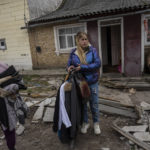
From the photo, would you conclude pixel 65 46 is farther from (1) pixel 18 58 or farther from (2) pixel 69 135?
(2) pixel 69 135

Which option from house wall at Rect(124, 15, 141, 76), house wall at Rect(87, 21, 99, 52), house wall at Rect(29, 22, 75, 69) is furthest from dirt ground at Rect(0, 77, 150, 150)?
house wall at Rect(29, 22, 75, 69)

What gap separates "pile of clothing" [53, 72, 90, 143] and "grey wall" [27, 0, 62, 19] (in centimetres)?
795

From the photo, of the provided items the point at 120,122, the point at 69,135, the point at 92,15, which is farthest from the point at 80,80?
the point at 92,15

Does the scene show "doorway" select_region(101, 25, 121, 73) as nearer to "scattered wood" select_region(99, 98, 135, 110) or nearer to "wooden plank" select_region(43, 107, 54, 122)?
"scattered wood" select_region(99, 98, 135, 110)

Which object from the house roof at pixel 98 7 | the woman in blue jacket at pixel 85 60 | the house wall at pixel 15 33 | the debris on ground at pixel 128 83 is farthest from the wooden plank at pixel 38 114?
the house wall at pixel 15 33

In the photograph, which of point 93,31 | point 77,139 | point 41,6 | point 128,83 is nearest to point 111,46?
point 93,31

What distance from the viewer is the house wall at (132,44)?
20.9ft

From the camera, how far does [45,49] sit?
909 cm

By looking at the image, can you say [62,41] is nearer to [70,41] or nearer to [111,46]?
[70,41]

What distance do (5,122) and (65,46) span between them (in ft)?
23.0

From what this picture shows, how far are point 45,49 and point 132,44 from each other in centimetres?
495

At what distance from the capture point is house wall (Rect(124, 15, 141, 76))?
636 cm

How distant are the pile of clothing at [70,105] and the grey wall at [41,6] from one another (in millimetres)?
7954

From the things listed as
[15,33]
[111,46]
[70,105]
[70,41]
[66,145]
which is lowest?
[66,145]
